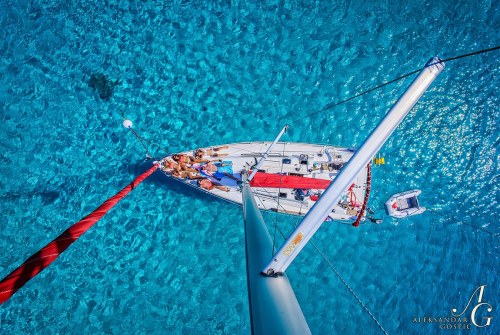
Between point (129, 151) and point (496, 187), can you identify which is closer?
point (129, 151)

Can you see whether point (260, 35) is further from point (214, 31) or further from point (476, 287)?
point (476, 287)

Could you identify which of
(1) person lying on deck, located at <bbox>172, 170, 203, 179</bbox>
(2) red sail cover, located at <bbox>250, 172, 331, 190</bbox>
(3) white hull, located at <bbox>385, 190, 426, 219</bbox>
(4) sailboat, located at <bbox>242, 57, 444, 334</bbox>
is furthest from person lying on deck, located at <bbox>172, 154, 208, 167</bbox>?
(3) white hull, located at <bbox>385, 190, 426, 219</bbox>

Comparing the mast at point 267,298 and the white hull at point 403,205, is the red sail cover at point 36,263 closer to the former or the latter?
the mast at point 267,298

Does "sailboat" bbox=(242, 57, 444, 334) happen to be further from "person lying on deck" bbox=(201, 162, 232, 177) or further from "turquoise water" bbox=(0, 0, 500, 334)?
"turquoise water" bbox=(0, 0, 500, 334)

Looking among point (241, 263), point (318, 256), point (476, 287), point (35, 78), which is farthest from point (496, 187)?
point (35, 78)

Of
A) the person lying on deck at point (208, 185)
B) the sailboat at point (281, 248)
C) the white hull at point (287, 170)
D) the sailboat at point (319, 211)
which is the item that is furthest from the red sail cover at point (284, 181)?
the sailboat at point (319, 211)

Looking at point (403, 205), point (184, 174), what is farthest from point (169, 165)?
point (403, 205)

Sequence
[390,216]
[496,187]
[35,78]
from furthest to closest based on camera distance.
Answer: [496,187] < [390,216] < [35,78]
